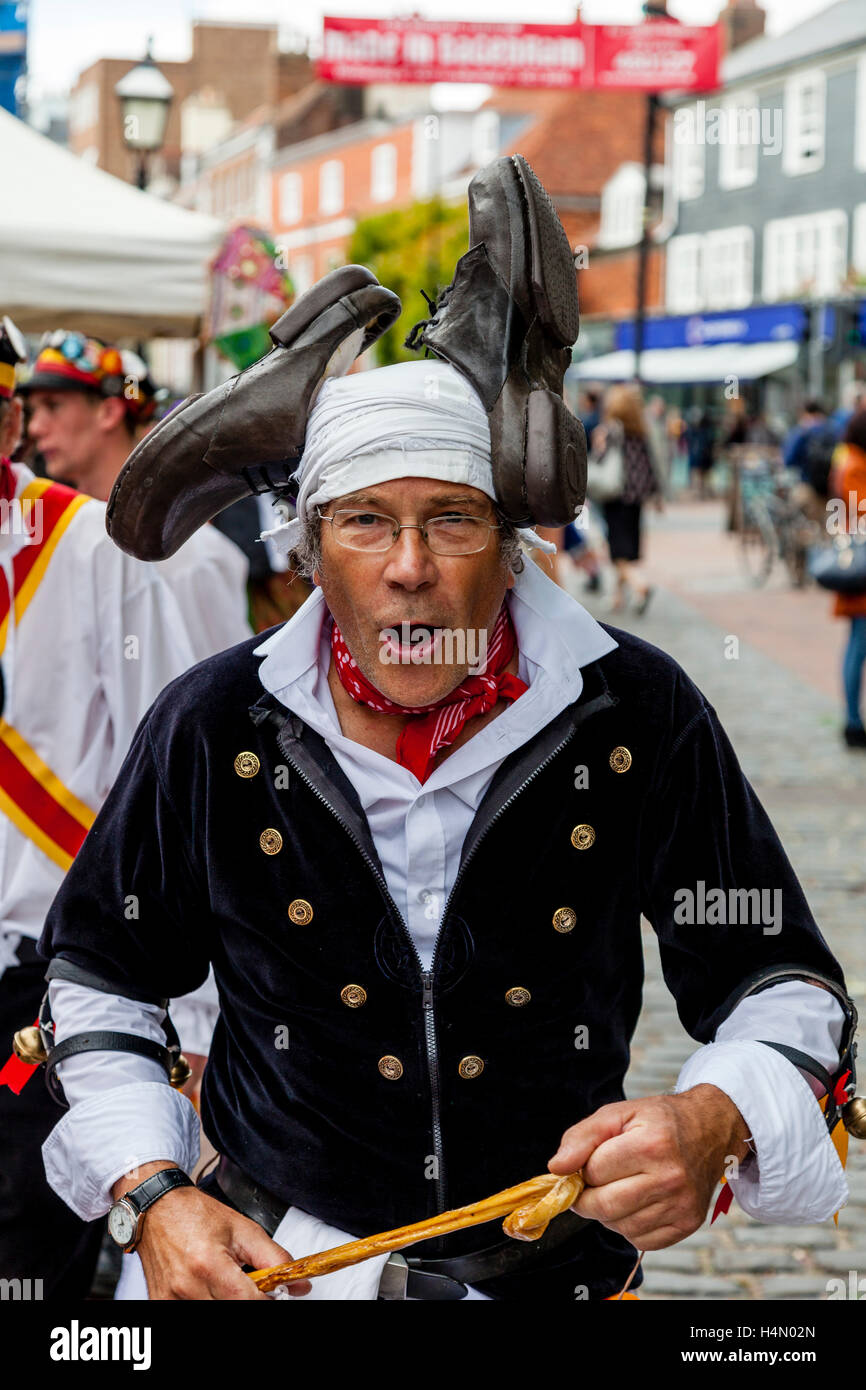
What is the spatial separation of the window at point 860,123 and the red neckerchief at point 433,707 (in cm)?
3971

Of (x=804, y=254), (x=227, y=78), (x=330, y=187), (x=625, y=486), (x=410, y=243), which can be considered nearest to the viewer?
(x=625, y=486)

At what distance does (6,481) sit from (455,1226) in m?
1.90

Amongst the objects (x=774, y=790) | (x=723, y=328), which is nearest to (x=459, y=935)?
(x=774, y=790)

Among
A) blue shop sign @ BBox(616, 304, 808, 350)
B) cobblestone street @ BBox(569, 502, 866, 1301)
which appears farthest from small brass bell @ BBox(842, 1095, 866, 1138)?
blue shop sign @ BBox(616, 304, 808, 350)

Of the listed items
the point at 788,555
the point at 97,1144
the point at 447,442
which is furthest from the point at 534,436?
the point at 788,555

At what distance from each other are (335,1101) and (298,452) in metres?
0.86

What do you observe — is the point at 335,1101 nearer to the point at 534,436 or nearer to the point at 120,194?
the point at 534,436

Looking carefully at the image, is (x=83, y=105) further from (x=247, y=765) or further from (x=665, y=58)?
(x=247, y=765)

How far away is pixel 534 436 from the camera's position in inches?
85.2

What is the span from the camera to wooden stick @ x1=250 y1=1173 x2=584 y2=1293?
1.95 metres

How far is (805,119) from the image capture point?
42.2 metres

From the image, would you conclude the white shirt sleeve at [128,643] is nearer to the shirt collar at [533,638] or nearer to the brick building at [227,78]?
the shirt collar at [533,638]

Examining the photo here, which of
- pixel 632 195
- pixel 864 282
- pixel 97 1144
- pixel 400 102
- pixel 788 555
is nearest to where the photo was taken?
pixel 97 1144

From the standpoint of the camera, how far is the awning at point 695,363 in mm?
43988
